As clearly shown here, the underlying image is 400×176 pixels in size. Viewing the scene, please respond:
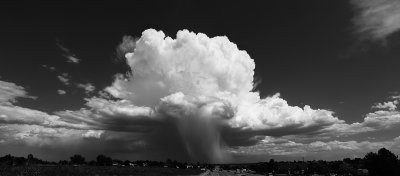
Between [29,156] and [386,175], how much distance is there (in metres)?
118

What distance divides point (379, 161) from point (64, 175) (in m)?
96.2

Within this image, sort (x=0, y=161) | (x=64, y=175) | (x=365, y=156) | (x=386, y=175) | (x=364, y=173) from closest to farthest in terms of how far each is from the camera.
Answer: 1. (x=0, y=161)
2. (x=64, y=175)
3. (x=386, y=175)
4. (x=365, y=156)
5. (x=364, y=173)

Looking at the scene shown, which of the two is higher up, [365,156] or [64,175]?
[365,156]

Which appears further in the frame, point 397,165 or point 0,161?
point 397,165

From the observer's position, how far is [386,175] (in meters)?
117

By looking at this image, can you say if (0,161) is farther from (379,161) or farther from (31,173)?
(379,161)

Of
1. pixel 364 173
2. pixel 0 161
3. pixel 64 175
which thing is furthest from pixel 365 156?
pixel 0 161

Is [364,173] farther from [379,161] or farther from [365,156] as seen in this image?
[379,161]

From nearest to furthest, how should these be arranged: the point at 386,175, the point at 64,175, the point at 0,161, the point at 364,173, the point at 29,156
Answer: the point at 29,156, the point at 0,161, the point at 64,175, the point at 386,175, the point at 364,173

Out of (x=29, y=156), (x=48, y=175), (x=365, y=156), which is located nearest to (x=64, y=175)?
(x=48, y=175)

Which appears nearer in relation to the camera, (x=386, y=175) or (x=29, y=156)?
(x=29, y=156)

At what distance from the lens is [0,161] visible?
96.2 feet

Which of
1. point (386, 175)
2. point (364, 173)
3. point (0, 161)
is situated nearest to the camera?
point (0, 161)

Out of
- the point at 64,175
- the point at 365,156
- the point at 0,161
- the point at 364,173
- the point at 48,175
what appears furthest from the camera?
the point at 364,173
